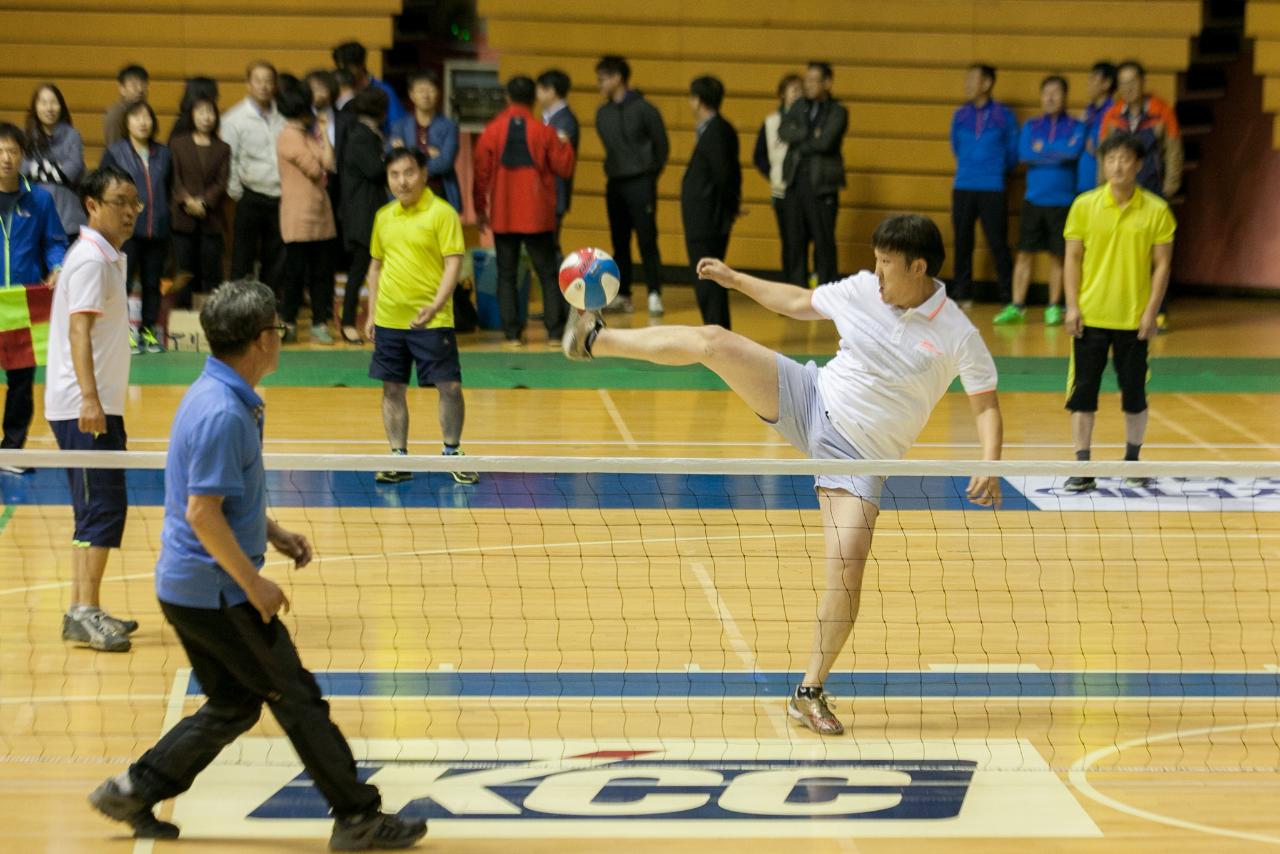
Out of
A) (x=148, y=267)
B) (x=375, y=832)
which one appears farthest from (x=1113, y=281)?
(x=148, y=267)

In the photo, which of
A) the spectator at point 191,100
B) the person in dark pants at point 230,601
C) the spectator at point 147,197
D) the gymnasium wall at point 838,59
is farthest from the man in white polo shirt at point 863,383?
the gymnasium wall at point 838,59

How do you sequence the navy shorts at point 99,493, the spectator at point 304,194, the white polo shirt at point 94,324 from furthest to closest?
the spectator at point 304,194 < the navy shorts at point 99,493 < the white polo shirt at point 94,324

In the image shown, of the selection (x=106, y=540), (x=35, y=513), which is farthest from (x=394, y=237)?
(x=106, y=540)

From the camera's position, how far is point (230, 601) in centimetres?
475

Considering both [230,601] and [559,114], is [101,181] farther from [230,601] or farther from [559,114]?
[559,114]

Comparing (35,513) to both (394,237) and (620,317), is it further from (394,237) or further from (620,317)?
(620,317)

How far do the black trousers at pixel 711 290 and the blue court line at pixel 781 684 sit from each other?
24.1 feet

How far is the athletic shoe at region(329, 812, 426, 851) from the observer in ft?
16.2

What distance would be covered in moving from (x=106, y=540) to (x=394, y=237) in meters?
3.51

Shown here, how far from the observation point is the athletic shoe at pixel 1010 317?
643 inches

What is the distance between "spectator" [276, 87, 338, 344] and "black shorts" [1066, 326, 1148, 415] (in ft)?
23.3

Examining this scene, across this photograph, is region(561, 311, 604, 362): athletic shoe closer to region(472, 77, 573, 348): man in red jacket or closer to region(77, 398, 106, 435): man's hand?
region(77, 398, 106, 435): man's hand

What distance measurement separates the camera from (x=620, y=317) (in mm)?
15859

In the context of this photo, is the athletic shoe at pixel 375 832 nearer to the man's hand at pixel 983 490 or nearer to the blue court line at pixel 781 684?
the blue court line at pixel 781 684
